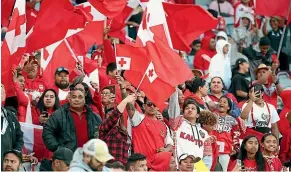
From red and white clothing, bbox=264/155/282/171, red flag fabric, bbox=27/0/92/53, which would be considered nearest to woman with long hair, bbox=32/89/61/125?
red flag fabric, bbox=27/0/92/53

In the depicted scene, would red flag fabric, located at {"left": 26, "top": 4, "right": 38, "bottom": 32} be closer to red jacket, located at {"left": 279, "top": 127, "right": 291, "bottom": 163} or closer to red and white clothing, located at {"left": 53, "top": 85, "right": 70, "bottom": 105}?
red and white clothing, located at {"left": 53, "top": 85, "right": 70, "bottom": 105}

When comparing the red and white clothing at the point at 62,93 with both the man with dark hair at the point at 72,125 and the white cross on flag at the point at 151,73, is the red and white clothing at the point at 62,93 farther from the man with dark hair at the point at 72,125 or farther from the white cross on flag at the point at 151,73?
the white cross on flag at the point at 151,73

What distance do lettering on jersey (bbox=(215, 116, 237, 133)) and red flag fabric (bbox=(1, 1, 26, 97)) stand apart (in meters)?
3.22

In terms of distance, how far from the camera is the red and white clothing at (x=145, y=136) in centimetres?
1641

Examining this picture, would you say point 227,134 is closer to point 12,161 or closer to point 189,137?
point 189,137

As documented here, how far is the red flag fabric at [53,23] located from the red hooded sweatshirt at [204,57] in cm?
555

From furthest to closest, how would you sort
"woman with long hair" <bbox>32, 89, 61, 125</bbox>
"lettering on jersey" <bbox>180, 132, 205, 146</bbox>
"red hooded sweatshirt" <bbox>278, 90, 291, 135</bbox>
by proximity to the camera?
"red hooded sweatshirt" <bbox>278, 90, 291, 135</bbox>, "woman with long hair" <bbox>32, 89, 61, 125</bbox>, "lettering on jersey" <bbox>180, 132, 205, 146</bbox>

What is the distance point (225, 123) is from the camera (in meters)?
18.3

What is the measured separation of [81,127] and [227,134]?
8.51 ft

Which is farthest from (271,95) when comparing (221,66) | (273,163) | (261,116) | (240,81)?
(273,163)

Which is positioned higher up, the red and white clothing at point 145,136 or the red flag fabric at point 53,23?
the red flag fabric at point 53,23

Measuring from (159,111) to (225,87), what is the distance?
Result: 4.41 m

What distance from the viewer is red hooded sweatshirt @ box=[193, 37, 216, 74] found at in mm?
23031

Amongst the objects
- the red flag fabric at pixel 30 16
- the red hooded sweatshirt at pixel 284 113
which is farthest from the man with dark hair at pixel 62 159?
the red hooded sweatshirt at pixel 284 113
